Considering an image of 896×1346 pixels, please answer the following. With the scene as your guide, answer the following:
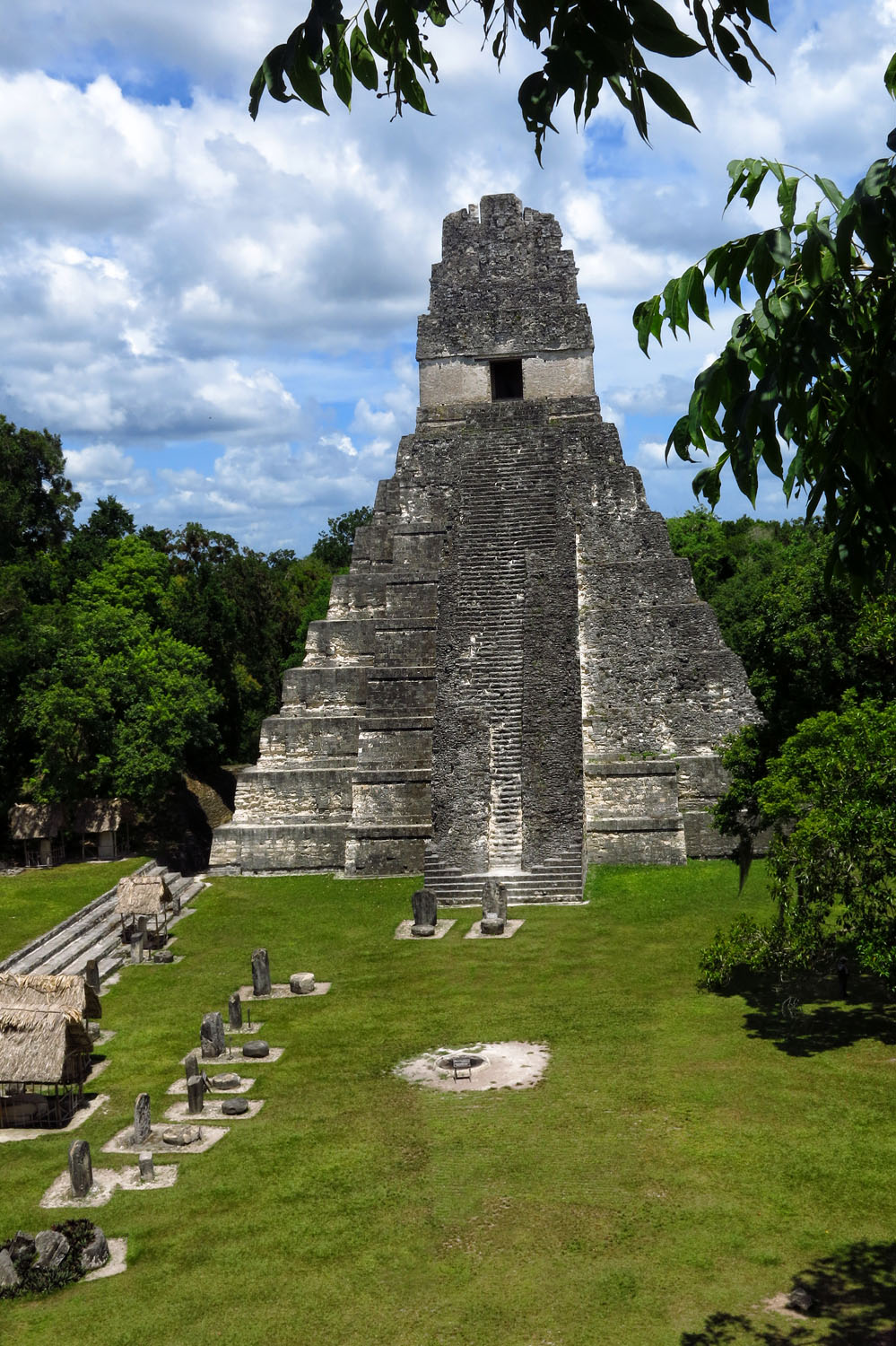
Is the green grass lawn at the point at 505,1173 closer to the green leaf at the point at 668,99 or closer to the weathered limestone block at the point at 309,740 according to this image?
the green leaf at the point at 668,99

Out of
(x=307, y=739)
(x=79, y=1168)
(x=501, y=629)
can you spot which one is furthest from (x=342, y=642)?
(x=79, y=1168)

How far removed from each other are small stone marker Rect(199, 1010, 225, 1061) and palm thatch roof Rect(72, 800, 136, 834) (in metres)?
12.1

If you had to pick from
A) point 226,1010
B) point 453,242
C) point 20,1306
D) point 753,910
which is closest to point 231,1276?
point 20,1306

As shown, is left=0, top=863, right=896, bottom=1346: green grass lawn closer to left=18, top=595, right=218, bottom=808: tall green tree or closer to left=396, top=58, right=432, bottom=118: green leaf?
left=396, top=58, right=432, bottom=118: green leaf

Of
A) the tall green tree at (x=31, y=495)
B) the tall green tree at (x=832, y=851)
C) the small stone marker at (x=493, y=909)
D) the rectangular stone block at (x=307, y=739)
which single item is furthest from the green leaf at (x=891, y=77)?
the tall green tree at (x=31, y=495)

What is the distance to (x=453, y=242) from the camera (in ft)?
93.5

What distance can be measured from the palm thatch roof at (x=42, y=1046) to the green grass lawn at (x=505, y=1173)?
0.57 metres

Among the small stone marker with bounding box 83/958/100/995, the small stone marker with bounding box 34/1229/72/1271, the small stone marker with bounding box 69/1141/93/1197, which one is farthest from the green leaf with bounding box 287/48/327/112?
the small stone marker with bounding box 83/958/100/995

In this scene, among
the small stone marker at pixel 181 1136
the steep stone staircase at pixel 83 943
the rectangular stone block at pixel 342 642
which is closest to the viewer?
the small stone marker at pixel 181 1136

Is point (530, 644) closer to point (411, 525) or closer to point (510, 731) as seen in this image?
point (510, 731)

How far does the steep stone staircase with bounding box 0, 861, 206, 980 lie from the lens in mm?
17406

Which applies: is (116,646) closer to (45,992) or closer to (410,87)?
(45,992)

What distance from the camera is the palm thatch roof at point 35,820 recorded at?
25.0 meters

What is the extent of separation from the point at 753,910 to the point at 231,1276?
35.6 feet
